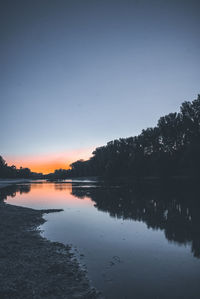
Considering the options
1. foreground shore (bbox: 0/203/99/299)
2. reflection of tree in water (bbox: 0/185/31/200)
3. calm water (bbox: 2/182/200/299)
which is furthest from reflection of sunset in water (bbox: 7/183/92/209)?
foreground shore (bbox: 0/203/99/299)

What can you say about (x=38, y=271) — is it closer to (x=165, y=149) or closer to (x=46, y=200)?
(x=46, y=200)

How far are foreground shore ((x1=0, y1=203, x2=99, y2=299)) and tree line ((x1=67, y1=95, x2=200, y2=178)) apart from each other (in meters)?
65.5

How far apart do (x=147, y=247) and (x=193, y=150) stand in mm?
61827

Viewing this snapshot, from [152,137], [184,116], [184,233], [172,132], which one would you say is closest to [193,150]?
[184,116]

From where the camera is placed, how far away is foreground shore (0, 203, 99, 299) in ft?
20.8

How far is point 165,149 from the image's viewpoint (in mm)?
98188

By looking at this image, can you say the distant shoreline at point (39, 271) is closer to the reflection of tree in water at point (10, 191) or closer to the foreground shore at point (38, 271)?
the foreground shore at point (38, 271)

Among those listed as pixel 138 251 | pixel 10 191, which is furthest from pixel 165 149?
pixel 138 251

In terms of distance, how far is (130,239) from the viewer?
42.8 ft

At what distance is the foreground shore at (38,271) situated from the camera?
6.35 meters

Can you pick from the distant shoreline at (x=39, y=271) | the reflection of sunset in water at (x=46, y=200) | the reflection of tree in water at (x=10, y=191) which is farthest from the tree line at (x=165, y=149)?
the distant shoreline at (x=39, y=271)

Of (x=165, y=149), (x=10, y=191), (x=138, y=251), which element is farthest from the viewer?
(x=165, y=149)

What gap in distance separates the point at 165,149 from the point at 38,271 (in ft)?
321

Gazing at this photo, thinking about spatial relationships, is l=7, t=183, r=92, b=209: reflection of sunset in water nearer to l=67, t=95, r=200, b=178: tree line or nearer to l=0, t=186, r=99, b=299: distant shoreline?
l=0, t=186, r=99, b=299: distant shoreline
